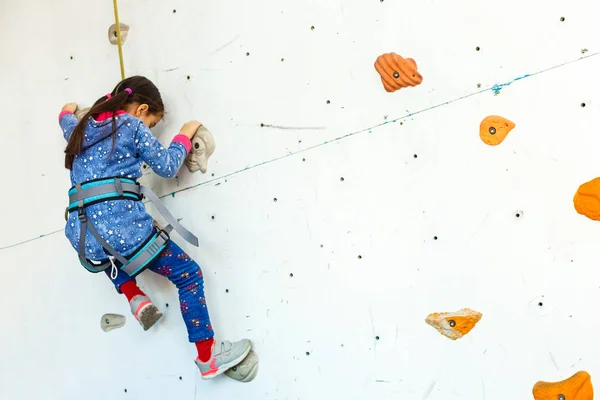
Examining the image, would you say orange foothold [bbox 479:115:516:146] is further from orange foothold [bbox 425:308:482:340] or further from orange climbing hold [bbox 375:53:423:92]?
orange foothold [bbox 425:308:482:340]

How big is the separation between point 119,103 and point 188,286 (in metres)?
0.49

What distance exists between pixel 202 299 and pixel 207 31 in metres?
0.71

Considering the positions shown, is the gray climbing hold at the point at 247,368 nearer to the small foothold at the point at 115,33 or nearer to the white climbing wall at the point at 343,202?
the white climbing wall at the point at 343,202

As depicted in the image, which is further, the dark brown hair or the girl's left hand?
the girl's left hand

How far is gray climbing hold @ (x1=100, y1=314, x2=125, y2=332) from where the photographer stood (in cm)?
191

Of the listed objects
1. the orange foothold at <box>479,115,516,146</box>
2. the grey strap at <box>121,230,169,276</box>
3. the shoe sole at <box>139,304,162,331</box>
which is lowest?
the shoe sole at <box>139,304,162,331</box>

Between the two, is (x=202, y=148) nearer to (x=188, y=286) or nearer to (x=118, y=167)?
(x=118, y=167)

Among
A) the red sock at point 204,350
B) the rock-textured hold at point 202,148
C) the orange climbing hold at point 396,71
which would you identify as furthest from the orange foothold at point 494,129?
the red sock at point 204,350

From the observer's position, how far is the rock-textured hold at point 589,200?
129 cm

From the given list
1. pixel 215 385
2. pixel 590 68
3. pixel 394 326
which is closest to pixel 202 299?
pixel 215 385

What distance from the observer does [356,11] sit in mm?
1550

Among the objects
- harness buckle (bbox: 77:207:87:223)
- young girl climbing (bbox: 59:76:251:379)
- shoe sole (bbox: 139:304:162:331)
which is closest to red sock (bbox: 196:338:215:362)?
young girl climbing (bbox: 59:76:251:379)

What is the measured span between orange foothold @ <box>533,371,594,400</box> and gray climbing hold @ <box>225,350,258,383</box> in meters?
0.68

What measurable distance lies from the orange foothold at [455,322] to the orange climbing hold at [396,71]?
506mm
